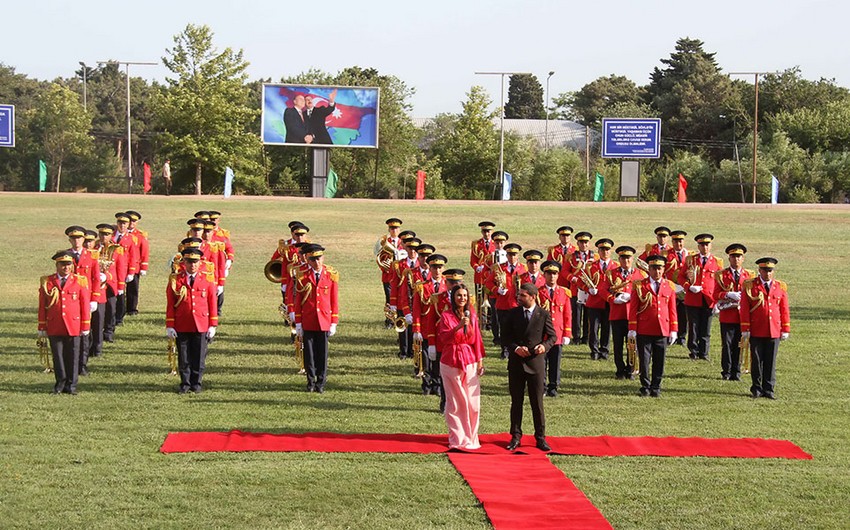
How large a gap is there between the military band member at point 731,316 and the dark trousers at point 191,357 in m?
7.34

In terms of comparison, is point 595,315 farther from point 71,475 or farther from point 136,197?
point 136,197

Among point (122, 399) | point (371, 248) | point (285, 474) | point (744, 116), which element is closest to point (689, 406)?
point (285, 474)

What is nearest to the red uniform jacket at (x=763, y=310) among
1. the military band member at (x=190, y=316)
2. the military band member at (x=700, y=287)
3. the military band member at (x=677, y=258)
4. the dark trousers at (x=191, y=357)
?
the military band member at (x=700, y=287)

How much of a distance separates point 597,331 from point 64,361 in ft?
26.5

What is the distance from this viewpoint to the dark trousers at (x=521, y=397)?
38.1ft

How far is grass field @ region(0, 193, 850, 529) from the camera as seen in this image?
31.1ft

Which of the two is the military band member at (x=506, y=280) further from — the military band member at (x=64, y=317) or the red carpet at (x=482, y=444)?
the military band member at (x=64, y=317)

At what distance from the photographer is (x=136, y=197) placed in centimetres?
4688

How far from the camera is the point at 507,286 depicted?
1700 cm

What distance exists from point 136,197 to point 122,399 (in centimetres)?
3404

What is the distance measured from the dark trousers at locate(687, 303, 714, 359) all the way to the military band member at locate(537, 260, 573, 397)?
3772mm

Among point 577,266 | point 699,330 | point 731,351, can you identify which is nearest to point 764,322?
point 731,351

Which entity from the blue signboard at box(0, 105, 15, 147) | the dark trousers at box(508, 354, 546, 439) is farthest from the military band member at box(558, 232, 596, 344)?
the blue signboard at box(0, 105, 15, 147)

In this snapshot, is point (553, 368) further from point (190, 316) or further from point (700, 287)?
point (190, 316)
